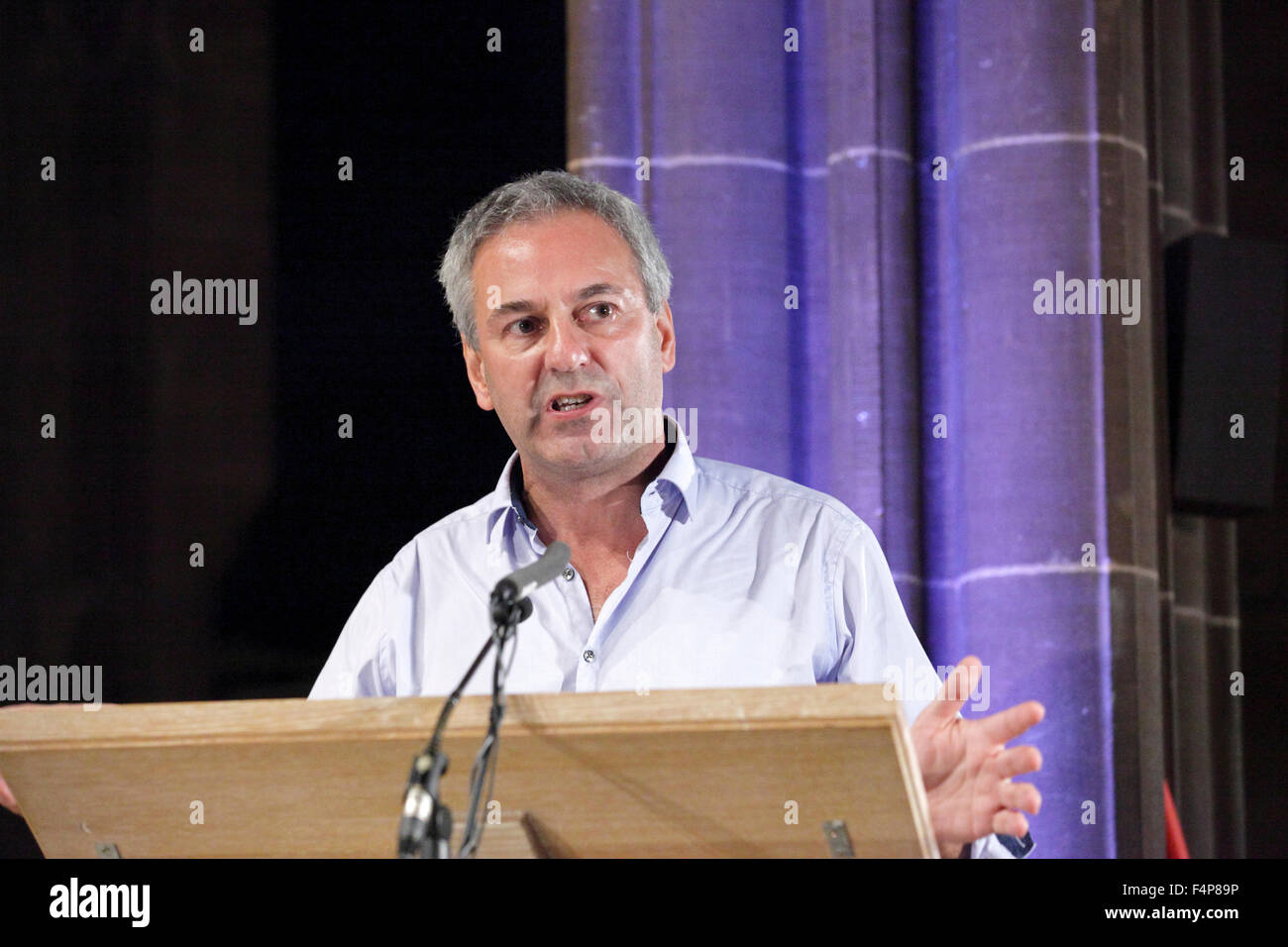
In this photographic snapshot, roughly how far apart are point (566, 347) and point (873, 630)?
71 centimetres

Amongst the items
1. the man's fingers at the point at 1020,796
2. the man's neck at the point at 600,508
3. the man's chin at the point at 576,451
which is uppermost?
the man's chin at the point at 576,451

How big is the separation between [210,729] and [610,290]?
1.32m

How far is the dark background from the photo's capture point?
12.7ft

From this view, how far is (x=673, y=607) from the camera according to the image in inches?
A: 110

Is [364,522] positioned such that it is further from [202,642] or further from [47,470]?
[47,470]

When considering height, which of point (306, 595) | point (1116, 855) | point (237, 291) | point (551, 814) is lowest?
point (1116, 855)

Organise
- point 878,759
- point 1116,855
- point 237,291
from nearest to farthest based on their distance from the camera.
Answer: point 878,759 → point 1116,855 → point 237,291

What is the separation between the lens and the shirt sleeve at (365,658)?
275cm

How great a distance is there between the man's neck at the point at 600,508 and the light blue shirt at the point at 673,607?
0.15 ft

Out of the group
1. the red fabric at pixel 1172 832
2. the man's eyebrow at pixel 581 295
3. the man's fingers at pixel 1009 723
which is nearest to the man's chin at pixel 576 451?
the man's eyebrow at pixel 581 295

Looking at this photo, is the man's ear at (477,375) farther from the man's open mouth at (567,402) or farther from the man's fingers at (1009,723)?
the man's fingers at (1009,723)

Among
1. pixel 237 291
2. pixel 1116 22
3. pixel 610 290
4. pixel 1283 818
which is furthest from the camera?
pixel 237 291

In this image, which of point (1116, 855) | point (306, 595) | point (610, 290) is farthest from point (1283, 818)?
point (306, 595)

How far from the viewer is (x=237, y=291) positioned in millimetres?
3994
